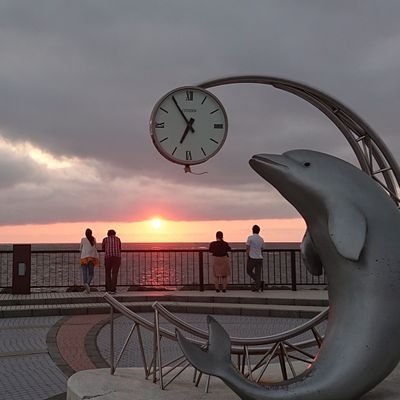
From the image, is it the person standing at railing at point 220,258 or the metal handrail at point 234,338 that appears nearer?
the metal handrail at point 234,338

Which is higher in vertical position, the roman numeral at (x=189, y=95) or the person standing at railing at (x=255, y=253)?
the roman numeral at (x=189, y=95)

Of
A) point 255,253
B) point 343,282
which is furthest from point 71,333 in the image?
point 343,282

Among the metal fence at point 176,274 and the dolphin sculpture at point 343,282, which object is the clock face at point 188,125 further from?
the metal fence at point 176,274

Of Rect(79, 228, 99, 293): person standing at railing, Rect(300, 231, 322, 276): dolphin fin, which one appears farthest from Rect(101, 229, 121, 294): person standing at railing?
Rect(300, 231, 322, 276): dolphin fin

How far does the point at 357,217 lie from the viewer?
4.72 metres

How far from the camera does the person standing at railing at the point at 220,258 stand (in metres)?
16.6

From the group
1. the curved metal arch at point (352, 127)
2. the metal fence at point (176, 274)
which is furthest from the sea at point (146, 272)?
the curved metal arch at point (352, 127)

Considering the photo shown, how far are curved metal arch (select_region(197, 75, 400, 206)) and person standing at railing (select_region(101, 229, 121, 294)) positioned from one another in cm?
1022

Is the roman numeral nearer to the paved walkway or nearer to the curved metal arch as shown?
the curved metal arch

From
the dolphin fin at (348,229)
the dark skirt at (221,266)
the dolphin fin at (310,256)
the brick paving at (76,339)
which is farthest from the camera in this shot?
the dark skirt at (221,266)

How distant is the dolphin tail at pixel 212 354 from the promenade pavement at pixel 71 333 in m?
1.41

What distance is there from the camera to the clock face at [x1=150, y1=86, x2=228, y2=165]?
21.5 feet

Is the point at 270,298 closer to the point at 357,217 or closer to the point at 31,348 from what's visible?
the point at 31,348

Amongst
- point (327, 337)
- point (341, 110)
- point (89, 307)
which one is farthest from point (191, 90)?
point (89, 307)
